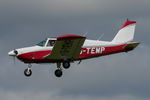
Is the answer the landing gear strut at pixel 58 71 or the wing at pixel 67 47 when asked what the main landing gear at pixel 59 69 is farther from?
the wing at pixel 67 47

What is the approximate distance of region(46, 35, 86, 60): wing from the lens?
3581 cm

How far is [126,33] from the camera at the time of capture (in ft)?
138

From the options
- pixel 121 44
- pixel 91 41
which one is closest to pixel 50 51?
pixel 91 41

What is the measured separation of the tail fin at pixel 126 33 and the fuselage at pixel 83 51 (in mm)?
824

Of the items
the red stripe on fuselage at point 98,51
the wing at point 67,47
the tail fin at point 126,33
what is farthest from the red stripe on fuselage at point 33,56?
the tail fin at point 126,33

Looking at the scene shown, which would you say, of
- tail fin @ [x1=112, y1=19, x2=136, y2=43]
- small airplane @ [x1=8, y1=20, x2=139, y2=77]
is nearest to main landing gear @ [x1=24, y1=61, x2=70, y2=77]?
small airplane @ [x1=8, y1=20, x2=139, y2=77]

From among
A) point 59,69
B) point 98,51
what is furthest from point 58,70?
point 98,51

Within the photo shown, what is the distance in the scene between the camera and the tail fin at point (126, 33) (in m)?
41.5

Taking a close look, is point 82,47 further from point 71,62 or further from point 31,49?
point 31,49

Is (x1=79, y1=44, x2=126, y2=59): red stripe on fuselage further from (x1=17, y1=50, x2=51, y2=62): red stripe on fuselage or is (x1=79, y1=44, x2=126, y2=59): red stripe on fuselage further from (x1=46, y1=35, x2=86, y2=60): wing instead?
(x1=17, y1=50, x2=51, y2=62): red stripe on fuselage

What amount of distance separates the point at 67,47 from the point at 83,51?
2.07 metres

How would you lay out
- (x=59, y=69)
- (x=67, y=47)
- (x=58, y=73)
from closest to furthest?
(x=67, y=47) < (x=58, y=73) < (x=59, y=69)

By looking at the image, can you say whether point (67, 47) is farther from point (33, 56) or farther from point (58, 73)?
point (33, 56)

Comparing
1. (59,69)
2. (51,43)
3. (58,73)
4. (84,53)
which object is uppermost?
(51,43)
